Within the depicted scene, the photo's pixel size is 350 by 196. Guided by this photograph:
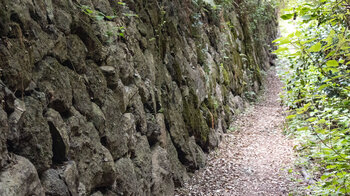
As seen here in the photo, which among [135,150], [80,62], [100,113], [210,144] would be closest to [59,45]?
[80,62]

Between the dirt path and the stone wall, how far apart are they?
0.38 m

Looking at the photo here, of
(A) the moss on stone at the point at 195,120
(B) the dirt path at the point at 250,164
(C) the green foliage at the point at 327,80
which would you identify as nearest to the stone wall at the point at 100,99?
(A) the moss on stone at the point at 195,120

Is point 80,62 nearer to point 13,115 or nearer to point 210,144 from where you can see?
point 13,115

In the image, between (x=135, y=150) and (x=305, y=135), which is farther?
(x=305, y=135)

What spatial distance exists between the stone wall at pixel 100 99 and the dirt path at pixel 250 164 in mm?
378

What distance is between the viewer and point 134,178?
4.30 m

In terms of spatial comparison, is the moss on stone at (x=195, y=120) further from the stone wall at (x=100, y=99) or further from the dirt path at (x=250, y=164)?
the dirt path at (x=250, y=164)

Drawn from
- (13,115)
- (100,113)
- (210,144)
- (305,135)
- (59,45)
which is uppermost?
(59,45)

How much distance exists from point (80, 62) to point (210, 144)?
5183mm

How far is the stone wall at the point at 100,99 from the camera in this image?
100 inches

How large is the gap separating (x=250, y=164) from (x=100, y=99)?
184 inches

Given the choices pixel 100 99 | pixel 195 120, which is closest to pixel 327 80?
pixel 100 99

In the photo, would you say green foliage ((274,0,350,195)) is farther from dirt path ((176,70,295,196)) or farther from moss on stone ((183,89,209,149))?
moss on stone ((183,89,209,149))

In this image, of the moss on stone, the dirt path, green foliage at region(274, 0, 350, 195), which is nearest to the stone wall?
the moss on stone
